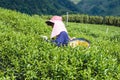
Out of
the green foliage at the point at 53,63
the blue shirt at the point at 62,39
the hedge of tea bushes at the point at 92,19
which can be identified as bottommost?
the hedge of tea bushes at the point at 92,19

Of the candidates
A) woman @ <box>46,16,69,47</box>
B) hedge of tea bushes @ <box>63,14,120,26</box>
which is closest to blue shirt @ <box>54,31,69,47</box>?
woman @ <box>46,16,69,47</box>

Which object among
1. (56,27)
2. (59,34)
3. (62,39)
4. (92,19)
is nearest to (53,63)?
(62,39)

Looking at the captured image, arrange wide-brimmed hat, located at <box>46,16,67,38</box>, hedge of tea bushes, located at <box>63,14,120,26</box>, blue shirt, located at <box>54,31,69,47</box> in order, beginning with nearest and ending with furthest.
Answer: blue shirt, located at <box>54,31,69,47</box> < wide-brimmed hat, located at <box>46,16,67,38</box> < hedge of tea bushes, located at <box>63,14,120,26</box>

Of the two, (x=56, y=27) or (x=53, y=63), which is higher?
(x=56, y=27)

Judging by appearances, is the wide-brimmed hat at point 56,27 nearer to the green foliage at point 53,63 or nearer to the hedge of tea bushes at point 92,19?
the green foliage at point 53,63

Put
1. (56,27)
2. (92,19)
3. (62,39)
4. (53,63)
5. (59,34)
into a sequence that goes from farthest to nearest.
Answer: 1. (92,19)
2. (56,27)
3. (59,34)
4. (62,39)
5. (53,63)

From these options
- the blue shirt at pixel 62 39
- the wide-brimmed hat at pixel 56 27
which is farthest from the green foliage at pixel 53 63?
the wide-brimmed hat at pixel 56 27

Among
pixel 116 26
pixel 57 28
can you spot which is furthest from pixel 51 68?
pixel 116 26

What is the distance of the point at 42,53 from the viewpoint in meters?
13.1

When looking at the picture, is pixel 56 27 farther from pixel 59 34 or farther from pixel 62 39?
pixel 62 39

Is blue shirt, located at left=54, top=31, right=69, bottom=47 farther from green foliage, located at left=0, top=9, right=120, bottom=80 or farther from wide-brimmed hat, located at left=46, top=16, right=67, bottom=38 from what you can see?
green foliage, located at left=0, top=9, right=120, bottom=80

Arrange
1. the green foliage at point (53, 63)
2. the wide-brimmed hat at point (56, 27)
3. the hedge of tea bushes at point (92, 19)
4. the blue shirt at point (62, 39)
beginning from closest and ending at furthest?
the green foliage at point (53, 63) → the blue shirt at point (62, 39) → the wide-brimmed hat at point (56, 27) → the hedge of tea bushes at point (92, 19)

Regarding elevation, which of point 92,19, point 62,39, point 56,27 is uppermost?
point 56,27

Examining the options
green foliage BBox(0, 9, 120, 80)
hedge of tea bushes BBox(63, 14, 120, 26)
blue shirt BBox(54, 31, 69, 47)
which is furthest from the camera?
hedge of tea bushes BBox(63, 14, 120, 26)
